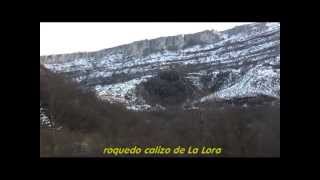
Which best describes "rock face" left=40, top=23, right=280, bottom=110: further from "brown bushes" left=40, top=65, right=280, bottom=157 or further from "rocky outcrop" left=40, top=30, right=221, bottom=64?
"brown bushes" left=40, top=65, right=280, bottom=157

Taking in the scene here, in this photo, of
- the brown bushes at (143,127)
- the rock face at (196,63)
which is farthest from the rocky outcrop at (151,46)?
the brown bushes at (143,127)

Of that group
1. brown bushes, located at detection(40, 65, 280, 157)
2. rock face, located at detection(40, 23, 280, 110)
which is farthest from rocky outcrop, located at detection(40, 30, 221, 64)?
brown bushes, located at detection(40, 65, 280, 157)

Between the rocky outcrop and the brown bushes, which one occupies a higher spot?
the rocky outcrop

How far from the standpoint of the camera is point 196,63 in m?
15.5

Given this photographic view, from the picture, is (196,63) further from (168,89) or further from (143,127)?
(143,127)

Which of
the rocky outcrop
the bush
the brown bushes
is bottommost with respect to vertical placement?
the brown bushes

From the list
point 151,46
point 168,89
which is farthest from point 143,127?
point 151,46

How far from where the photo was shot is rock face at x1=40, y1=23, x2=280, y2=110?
15484 millimetres
